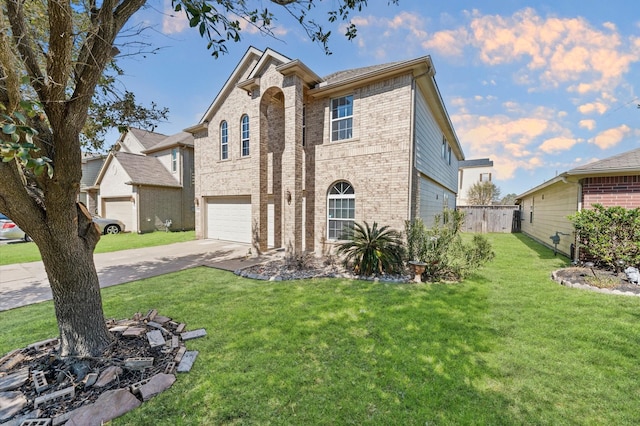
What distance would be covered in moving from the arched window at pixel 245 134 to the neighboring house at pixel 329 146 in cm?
5

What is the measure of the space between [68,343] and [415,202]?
8649 mm

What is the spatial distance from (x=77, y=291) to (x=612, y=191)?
501 inches

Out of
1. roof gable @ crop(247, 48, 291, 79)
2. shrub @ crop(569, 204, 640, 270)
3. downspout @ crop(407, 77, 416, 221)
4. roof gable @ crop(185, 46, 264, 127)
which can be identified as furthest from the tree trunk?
shrub @ crop(569, 204, 640, 270)

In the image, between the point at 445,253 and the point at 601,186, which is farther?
the point at 601,186

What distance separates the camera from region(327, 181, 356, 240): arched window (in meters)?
9.22

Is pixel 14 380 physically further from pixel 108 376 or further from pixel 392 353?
pixel 392 353

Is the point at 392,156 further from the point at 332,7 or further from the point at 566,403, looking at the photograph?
the point at 566,403

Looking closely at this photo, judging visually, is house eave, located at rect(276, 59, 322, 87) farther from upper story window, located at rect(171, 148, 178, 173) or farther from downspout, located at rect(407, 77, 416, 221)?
upper story window, located at rect(171, 148, 178, 173)

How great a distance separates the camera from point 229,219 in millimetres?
13242

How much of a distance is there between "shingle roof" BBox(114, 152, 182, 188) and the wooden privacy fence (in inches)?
882

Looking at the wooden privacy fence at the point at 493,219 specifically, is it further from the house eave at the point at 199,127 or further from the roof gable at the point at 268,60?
the house eave at the point at 199,127

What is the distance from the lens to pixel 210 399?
266 centimetres


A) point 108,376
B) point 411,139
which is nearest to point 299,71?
point 411,139

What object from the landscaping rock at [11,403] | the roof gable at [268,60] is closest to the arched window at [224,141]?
the roof gable at [268,60]
